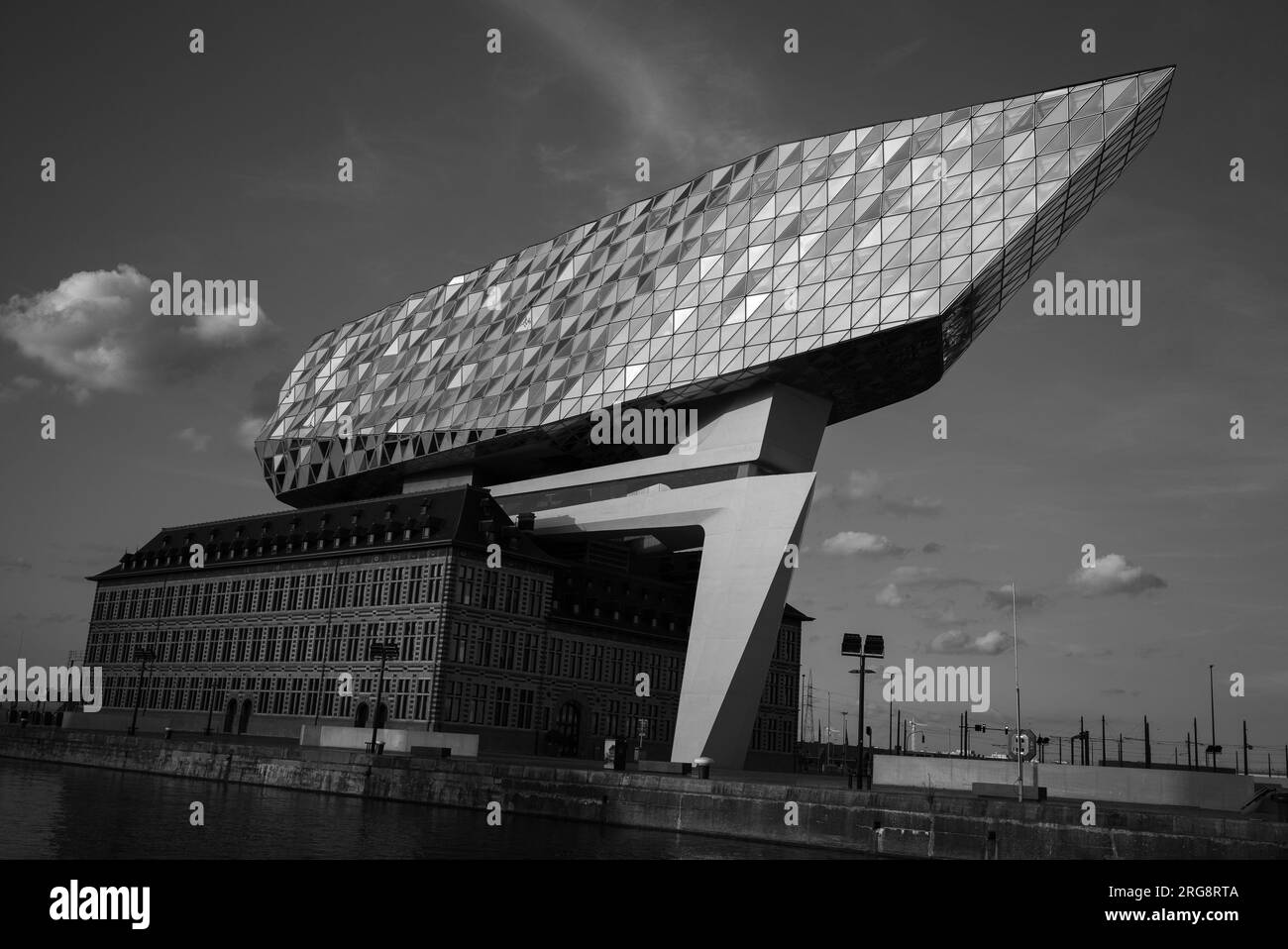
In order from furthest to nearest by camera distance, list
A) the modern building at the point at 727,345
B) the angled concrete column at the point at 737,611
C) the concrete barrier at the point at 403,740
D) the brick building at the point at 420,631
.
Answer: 1. the brick building at the point at 420,631
2. the angled concrete column at the point at 737,611
3. the modern building at the point at 727,345
4. the concrete barrier at the point at 403,740

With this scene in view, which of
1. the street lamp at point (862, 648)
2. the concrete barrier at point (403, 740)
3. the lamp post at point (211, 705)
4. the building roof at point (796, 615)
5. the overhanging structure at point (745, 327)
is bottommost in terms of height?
the concrete barrier at point (403, 740)

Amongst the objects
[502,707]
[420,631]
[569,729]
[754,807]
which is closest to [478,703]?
[502,707]

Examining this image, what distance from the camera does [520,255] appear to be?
86.1 meters

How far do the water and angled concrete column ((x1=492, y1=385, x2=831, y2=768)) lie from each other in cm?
2124

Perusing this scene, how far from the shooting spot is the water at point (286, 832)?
3088 centimetres

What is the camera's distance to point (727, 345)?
65.8 meters

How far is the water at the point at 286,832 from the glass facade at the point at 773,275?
31044 mm

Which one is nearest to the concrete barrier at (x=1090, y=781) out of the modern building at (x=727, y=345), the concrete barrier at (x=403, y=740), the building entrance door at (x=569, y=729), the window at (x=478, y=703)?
the modern building at (x=727, y=345)

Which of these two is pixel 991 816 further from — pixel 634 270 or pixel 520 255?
pixel 520 255

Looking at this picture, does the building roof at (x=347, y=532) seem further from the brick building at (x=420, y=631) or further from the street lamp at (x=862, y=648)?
the street lamp at (x=862, y=648)

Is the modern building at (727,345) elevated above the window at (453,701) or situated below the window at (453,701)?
above

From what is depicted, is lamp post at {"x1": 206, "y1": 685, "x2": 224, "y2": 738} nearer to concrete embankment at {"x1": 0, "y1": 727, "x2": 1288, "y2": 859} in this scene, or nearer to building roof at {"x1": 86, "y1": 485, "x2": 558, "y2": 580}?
building roof at {"x1": 86, "y1": 485, "x2": 558, "y2": 580}

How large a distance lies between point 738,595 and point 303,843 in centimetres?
3503
